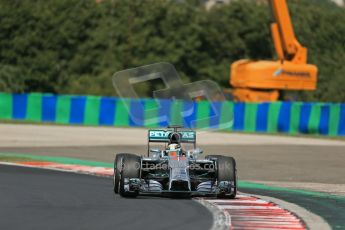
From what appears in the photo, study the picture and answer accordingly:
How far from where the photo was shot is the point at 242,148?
31.5 metres

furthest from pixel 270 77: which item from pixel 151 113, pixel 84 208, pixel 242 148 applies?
pixel 84 208

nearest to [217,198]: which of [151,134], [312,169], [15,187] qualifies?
[151,134]

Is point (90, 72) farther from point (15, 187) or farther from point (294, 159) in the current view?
point (15, 187)

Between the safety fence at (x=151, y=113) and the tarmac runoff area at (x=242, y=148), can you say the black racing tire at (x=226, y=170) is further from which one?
the safety fence at (x=151, y=113)

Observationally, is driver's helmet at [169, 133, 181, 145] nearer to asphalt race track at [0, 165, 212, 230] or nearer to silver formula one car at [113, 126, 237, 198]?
silver formula one car at [113, 126, 237, 198]

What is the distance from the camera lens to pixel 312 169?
2439 cm

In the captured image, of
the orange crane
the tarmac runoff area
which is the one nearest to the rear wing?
the tarmac runoff area

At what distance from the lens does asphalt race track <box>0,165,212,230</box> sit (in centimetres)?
1230

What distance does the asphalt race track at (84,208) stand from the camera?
1230 cm

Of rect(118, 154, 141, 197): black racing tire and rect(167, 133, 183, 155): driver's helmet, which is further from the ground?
rect(167, 133, 183, 155): driver's helmet

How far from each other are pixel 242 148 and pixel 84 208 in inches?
696

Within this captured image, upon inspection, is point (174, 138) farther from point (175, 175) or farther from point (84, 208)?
point (84, 208)

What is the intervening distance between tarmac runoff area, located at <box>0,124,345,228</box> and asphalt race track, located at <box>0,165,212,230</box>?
4681mm

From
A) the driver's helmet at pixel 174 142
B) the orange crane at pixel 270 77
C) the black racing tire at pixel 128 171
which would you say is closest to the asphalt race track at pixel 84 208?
the black racing tire at pixel 128 171
